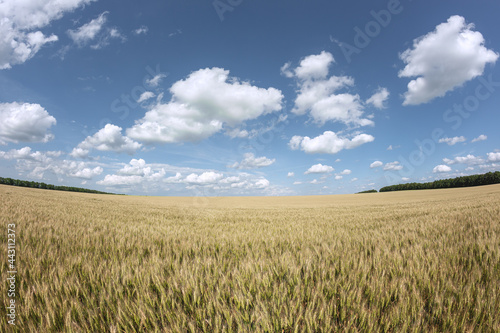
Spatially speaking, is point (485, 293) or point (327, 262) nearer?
point (485, 293)

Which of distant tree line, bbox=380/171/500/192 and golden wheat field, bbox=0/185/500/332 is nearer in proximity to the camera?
golden wheat field, bbox=0/185/500/332

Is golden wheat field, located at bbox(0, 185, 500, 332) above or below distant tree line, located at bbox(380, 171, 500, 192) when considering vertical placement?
above

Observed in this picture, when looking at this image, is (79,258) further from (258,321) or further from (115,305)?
(258,321)

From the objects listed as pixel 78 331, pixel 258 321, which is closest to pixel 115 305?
pixel 78 331

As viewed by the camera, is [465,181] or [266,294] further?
[465,181]

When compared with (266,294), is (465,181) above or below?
below

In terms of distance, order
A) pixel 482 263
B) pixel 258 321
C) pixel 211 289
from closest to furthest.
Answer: pixel 258 321, pixel 211 289, pixel 482 263

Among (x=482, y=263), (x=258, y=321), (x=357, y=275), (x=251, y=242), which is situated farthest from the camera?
(x=251, y=242)

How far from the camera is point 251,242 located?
342 cm

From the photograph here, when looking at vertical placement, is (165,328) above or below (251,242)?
above

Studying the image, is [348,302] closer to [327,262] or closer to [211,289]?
[327,262]

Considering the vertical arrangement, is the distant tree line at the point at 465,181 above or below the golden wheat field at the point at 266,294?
below

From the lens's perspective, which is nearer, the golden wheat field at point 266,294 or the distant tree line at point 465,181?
the golden wheat field at point 266,294

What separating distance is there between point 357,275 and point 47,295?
8.66 feet
